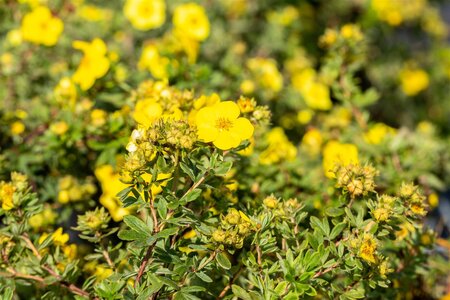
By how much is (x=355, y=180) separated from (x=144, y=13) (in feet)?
4.77

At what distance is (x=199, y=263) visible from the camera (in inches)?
31.8

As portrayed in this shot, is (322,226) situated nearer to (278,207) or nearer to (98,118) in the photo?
(278,207)

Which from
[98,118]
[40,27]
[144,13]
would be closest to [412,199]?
[98,118]

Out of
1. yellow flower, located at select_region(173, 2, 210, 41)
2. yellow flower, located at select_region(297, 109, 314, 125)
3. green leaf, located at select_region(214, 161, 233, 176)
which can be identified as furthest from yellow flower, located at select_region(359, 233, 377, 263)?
yellow flower, located at select_region(173, 2, 210, 41)

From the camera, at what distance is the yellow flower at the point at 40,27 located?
69.1 inches

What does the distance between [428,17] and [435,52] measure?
0.21 meters

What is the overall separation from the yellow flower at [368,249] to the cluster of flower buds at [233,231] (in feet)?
0.55

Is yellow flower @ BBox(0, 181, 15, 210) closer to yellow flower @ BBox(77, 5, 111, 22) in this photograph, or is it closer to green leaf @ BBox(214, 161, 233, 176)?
green leaf @ BBox(214, 161, 233, 176)

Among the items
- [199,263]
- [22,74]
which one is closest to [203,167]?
[199,263]

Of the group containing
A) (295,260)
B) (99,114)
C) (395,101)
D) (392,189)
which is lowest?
(395,101)

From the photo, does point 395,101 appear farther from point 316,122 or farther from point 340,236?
point 340,236

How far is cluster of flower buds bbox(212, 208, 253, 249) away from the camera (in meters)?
0.75

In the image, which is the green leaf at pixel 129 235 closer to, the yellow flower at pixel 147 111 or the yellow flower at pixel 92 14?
the yellow flower at pixel 147 111

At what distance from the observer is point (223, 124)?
840 millimetres
